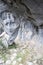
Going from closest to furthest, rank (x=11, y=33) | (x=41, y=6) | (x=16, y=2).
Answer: (x=41, y=6) < (x=16, y=2) < (x=11, y=33)

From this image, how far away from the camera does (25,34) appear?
2.89 meters

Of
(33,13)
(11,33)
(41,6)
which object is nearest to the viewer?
(41,6)

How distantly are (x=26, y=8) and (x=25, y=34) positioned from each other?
0.46 meters

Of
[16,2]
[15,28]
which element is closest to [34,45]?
[15,28]

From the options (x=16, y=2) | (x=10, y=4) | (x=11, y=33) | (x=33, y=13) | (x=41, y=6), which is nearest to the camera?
(x=41, y=6)

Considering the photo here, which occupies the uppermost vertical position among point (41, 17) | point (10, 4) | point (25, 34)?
point (10, 4)

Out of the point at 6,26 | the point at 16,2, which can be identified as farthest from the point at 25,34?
the point at 16,2

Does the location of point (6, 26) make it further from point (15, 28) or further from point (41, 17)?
point (41, 17)

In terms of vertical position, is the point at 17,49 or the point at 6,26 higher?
the point at 6,26

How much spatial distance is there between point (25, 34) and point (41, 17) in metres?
0.56

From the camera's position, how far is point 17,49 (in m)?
2.79

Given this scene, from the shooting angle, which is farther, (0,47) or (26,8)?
(0,47)

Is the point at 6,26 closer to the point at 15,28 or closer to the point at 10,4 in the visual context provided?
the point at 15,28

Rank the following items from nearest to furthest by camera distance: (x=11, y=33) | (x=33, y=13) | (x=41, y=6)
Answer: (x=41, y=6), (x=33, y=13), (x=11, y=33)
